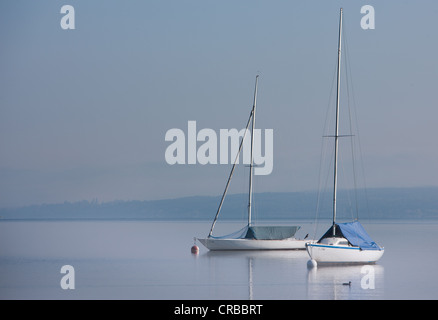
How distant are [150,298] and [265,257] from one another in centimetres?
2627

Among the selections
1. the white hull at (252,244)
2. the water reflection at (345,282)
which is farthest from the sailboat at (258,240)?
the water reflection at (345,282)

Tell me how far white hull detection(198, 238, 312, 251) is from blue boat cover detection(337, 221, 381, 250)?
551 inches

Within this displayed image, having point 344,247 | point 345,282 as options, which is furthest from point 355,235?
point 345,282

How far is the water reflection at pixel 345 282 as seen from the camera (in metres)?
36.1

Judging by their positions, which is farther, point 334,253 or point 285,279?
point 334,253

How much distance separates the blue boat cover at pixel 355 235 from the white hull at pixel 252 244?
45.9ft

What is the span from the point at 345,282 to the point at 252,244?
22.5 meters

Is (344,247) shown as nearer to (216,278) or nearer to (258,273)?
(258,273)

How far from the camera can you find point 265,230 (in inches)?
2506

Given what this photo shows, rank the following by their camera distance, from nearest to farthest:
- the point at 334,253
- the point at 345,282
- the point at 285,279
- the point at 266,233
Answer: the point at 345,282 < the point at 285,279 < the point at 334,253 < the point at 266,233

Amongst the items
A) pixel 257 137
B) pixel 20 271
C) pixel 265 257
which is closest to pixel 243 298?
pixel 20 271

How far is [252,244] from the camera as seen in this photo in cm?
6269

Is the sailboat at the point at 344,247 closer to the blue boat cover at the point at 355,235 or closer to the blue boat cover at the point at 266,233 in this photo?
the blue boat cover at the point at 355,235
